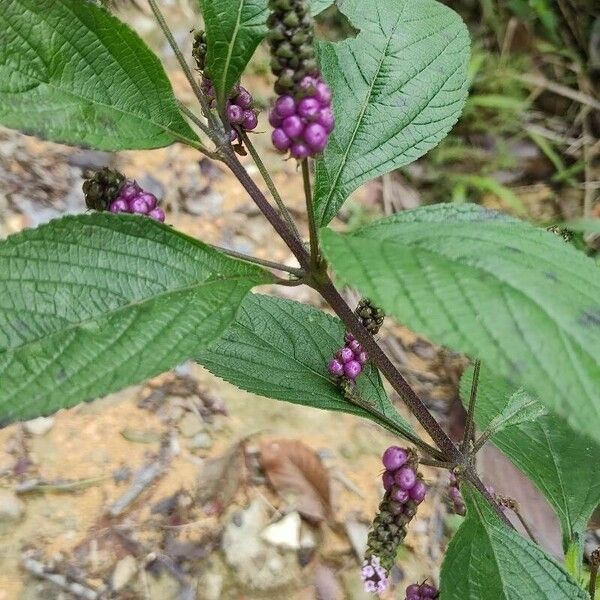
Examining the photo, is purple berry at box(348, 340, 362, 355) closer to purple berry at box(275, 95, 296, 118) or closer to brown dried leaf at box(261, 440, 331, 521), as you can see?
purple berry at box(275, 95, 296, 118)

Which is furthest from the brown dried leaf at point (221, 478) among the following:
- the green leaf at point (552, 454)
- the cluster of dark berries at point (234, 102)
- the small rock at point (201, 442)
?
the cluster of dark berries at point (234, 102)

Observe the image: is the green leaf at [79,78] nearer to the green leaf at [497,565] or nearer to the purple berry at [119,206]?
the purple berry at [119,206]

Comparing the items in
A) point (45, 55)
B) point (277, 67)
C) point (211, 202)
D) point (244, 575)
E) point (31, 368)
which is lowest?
point (244, 575)

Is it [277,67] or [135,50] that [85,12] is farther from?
[277,67]

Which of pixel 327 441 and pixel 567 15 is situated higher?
pixel 567 15

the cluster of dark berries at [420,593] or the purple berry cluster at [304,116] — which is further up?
the purple berry cluster at [304,116]

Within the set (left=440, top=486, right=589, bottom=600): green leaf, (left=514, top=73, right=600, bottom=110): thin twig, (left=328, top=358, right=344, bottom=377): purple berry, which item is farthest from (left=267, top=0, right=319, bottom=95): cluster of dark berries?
(left=514, top=73, right=600, bottom=110): thin twig

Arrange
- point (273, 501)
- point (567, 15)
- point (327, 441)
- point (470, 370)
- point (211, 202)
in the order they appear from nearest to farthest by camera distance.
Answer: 1. point (470, 370)
2. point (273, 501)
3. point (327, 441)
4. point (211, 202)
5. point (567, 15)

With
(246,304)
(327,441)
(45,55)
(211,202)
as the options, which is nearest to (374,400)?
(246,304)
